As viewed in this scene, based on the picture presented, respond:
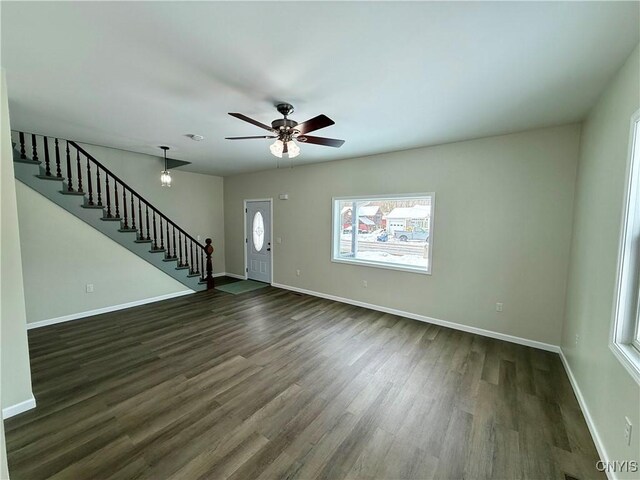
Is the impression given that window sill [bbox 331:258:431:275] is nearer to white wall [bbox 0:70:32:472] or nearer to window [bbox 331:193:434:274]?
window [bbox 331:193:434:274]

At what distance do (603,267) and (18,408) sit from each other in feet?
16.0

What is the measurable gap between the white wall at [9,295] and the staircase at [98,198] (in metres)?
2.29

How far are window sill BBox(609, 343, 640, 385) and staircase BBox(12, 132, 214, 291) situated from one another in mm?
6086

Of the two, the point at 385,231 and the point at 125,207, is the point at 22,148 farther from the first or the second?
the point at 385,231

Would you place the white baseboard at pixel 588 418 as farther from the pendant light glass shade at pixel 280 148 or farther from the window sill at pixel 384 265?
the pendant light glass shade at pixel 280 148

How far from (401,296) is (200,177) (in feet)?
18.3

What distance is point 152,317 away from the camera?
419 centimetres

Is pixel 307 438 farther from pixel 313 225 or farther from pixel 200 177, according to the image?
pixel 200 177

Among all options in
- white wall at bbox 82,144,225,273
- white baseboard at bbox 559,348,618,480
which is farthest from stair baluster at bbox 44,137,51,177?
white baseboard at bbox 559,348,618,480

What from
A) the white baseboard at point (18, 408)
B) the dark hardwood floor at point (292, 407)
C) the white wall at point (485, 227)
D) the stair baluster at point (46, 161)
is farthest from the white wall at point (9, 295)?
the white wall at point (485, 227)

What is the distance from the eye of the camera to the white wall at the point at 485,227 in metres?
3.17

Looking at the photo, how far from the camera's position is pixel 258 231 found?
6473mm

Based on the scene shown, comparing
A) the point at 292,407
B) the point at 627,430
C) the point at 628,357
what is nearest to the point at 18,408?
the point at 292,407

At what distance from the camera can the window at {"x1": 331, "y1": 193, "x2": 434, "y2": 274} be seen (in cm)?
419
